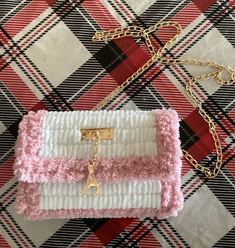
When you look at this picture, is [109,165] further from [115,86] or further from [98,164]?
[115,86]

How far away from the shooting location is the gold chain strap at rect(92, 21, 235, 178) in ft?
3.31

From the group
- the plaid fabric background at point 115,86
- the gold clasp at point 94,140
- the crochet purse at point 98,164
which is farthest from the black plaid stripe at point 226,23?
the gold clasp at point 94,140

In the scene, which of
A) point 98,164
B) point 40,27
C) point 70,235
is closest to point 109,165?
point 98,164

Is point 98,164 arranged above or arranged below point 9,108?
below

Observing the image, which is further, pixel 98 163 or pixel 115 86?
pixel 115 86

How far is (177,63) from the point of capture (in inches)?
41.1

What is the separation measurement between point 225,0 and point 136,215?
459mm

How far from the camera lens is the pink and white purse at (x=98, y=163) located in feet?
2.94

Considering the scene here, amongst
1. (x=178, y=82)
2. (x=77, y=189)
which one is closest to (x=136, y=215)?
(x=77, y=189)

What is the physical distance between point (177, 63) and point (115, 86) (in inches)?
5.1

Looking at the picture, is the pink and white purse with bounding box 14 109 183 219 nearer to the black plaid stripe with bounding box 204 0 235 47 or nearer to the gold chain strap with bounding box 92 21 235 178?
the gold chain strap with bounding box 92 21 235 178

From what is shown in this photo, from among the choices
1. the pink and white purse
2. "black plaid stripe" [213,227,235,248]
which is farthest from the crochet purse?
"black plaid stripe" [213,227,235,248]

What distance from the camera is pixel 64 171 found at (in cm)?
89

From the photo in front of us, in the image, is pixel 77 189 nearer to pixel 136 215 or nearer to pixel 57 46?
pixel 136 215
